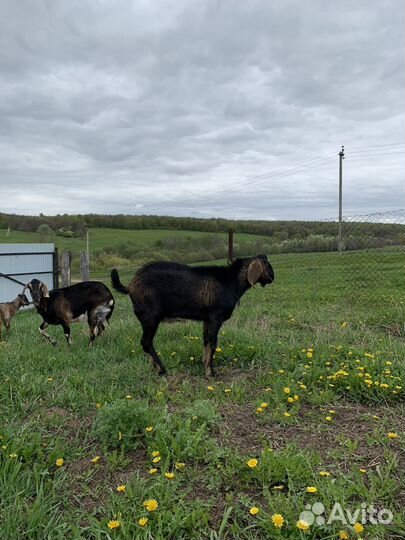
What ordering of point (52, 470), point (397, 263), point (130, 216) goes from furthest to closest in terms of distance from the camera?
point (130, 216) → point (397, 263) → point (52, 470)

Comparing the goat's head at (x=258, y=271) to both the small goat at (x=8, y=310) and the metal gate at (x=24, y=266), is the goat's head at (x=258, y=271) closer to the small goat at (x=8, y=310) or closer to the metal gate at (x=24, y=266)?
the small goat at (x=8, y=310)

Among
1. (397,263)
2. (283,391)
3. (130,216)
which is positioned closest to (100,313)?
(283,391)

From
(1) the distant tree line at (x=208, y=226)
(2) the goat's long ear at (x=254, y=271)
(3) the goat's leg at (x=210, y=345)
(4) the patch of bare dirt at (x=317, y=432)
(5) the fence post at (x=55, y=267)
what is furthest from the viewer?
(5) the fence post at (x=55, y=267)

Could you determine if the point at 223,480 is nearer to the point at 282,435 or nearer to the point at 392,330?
the point at 282,435

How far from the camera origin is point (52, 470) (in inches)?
113

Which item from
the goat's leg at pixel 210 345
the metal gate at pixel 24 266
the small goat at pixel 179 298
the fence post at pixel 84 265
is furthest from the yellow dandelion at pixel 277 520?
the fence post at pixel 84 265

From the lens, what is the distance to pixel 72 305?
650cm

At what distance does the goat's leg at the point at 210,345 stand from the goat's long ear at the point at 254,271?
73 centimetres

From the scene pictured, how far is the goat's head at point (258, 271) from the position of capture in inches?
207

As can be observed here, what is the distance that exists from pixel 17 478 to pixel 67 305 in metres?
3.95

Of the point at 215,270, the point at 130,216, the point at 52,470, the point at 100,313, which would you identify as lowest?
the point at 52,470

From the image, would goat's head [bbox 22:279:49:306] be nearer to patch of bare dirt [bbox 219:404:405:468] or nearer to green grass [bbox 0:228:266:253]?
patch of bare dirt [bbox 219:404:405:468]

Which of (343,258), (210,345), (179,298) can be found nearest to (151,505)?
(210,345)

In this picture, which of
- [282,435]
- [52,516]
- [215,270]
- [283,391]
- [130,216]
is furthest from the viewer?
[130,216]
